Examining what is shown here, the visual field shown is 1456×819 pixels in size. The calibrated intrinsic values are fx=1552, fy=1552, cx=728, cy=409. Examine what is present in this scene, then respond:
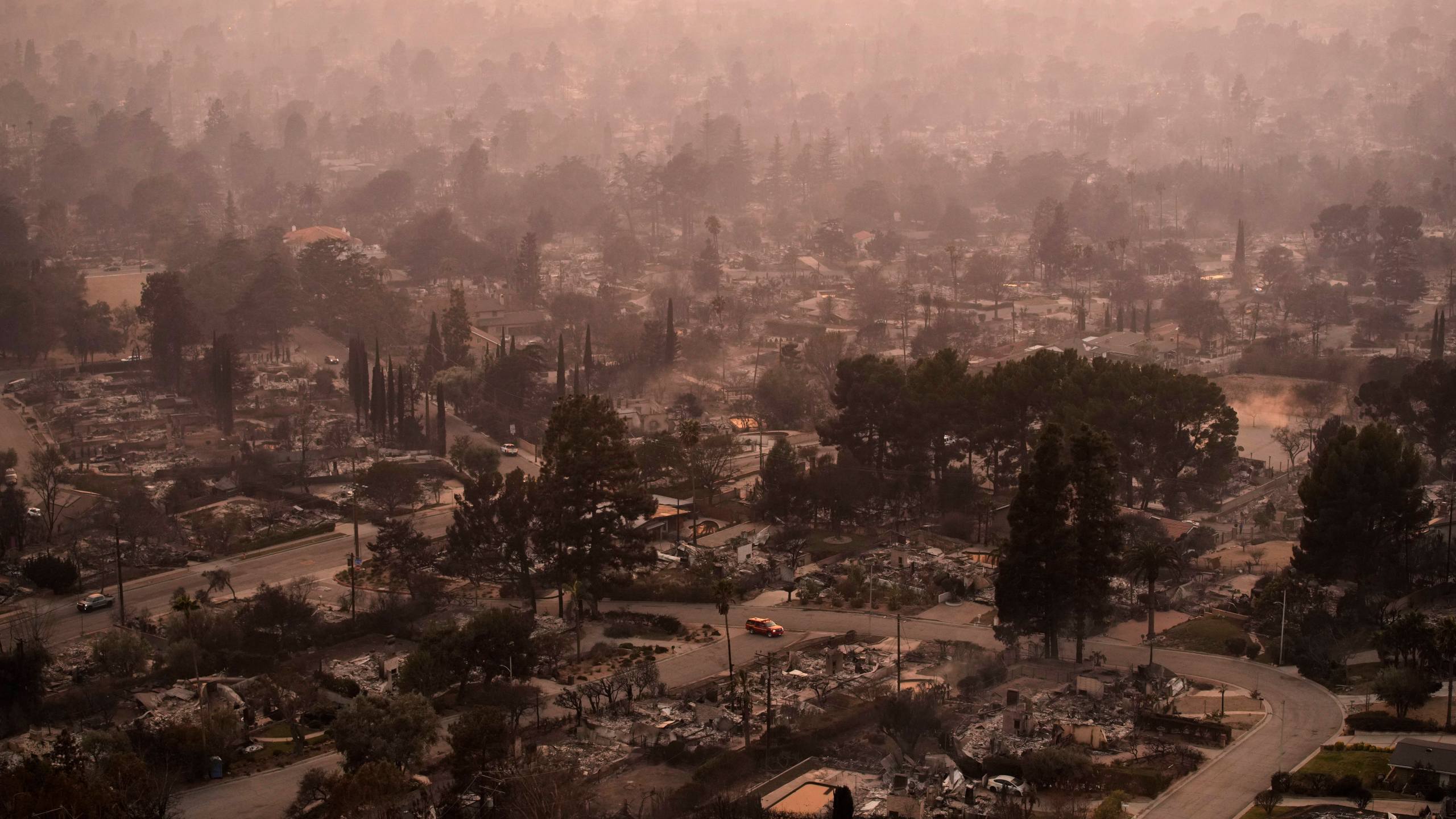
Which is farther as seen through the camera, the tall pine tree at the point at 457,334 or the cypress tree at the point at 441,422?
the tall pine tree at the point at 457,334

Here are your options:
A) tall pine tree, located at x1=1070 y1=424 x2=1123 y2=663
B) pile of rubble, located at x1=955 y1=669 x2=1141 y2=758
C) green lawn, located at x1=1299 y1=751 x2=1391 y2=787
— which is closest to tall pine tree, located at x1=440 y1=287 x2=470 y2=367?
tall pine tree, located at x1=1070 y1=424 x2=1123 y2=663

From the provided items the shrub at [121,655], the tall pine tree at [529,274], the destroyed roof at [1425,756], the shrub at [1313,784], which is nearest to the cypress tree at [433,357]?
the tall pine tree at [529,274]

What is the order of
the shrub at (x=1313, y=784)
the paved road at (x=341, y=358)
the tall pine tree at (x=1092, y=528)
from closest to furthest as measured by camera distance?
1. the shrub at (x=1313, y=784)
2. the tall pine tree at (x=1092, y=528)
3. the paved road at (x=341, y=358)

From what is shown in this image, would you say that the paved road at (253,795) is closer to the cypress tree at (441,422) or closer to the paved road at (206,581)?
the paved road at (206,581)

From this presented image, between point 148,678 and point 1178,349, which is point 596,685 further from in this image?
point 1178,349

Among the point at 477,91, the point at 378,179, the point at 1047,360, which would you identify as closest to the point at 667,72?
the point at 477,91

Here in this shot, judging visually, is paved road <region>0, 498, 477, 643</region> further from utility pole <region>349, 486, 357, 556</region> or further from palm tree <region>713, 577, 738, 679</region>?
palm tree <region>713, 577, 738, 679</region>

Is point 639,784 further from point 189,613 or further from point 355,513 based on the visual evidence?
point 355,513
